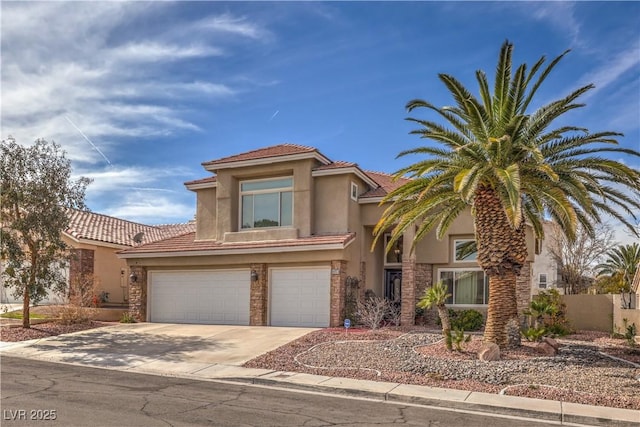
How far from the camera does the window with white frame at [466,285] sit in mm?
22516

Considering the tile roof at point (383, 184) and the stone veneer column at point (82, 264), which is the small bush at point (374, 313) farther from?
the stone veneer column at point (82, 264)

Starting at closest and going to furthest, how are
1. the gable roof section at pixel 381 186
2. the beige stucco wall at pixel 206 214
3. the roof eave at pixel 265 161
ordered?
the roof eave at pixel 265 161 → the gable roof section at pixel 381 186 → the beige stucco wall at pixel 206 214

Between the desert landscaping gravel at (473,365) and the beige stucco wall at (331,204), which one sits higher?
the beige stucco wall at (331,204)

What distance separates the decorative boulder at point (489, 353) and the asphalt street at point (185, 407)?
4019 mm

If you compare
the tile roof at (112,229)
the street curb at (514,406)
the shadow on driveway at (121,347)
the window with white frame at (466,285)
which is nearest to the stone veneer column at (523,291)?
the window with white frame at (466,285)

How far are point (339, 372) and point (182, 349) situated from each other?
597cm

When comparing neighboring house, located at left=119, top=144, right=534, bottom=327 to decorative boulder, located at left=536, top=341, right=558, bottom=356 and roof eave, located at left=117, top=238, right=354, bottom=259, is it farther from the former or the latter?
decorative boulder, located at left=536, top=341, right=558, bottom=356

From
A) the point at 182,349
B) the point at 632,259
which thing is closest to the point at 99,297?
the point at 182,349

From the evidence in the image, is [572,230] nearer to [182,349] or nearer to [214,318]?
[182,349]

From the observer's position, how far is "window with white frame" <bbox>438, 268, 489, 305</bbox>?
Result: 22516 millimetres

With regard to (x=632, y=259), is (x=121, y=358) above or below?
below

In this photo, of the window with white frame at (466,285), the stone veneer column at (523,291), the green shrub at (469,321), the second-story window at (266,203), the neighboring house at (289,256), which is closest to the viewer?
the green shrub at (469,321)

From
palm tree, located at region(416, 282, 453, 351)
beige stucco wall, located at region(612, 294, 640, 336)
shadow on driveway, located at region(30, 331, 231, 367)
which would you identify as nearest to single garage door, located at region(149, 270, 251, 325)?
shadow on driveway, located at region(30, 331, 231, 367)

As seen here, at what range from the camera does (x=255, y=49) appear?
15180 mm
